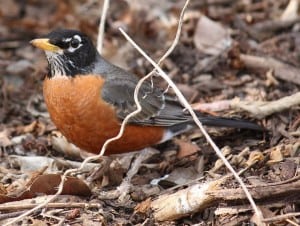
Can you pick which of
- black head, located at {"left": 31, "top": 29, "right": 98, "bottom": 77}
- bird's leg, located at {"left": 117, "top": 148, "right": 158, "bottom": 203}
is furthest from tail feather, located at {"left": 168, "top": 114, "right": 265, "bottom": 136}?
black head, located at {"left": 31, "top": 29, "right": 98, "bottom": 77}

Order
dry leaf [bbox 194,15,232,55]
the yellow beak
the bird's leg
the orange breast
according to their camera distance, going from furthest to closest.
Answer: dry leaf [bbox 194,15,232,55] < the orange breast < the yellow beak < the bird's leg

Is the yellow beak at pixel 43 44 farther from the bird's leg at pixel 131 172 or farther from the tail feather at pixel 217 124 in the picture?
the tail feather at pixel 217 124

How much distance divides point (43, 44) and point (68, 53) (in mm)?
324

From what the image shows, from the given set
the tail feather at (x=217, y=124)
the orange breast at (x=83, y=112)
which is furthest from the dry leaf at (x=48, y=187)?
the tail feather at (x=217, y=124)

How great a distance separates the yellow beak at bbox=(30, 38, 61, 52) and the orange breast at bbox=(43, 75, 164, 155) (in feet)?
0.89

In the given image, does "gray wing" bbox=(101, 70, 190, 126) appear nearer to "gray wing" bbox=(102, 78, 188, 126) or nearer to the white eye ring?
"gray wing" bbox=(102, 78, 188, 126)

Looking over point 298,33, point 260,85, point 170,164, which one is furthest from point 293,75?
point 170,164

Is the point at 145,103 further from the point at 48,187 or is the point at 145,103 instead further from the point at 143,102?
the point at 48,187

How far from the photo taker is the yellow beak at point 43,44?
5.45 m

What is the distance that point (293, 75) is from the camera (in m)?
6.83

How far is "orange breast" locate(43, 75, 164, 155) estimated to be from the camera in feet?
18.3

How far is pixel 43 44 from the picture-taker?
216 inches

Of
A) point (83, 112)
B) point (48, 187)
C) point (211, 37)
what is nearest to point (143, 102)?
point (83, 112)

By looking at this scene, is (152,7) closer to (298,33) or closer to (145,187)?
(298,33)
